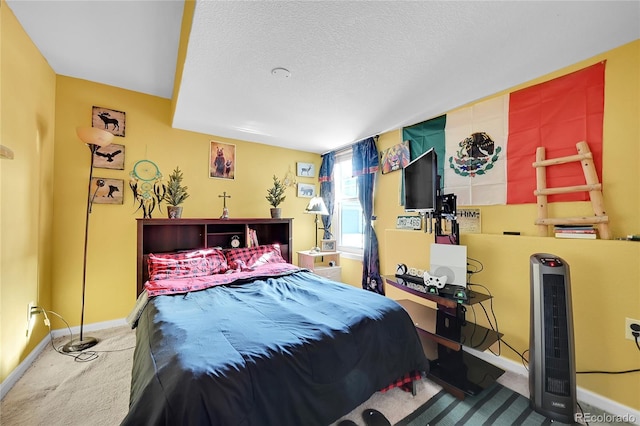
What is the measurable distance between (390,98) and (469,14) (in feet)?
3.28

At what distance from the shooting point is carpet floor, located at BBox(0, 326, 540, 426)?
1566mm

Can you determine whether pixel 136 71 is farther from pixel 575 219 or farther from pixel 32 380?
pixel 575 219

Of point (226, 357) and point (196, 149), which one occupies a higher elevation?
point (196, 149)

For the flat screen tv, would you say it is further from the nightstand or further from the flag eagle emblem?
the nightstand

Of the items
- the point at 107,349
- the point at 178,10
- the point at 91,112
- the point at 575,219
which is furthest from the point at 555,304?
the point at 91,112

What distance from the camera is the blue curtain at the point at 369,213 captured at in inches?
133

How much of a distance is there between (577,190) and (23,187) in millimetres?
4212

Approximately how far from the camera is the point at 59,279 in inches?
103

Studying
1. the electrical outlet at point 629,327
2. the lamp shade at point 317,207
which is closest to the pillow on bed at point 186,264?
the lamp shade at point 317,207

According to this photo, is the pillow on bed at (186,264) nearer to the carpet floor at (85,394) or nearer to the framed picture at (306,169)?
the carpet floor at (85,394)

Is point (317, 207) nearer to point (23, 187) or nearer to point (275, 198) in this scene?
point (275, 198)

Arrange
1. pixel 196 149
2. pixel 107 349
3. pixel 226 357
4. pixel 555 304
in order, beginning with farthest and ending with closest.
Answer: pixel 196 149
pixel 107 349
pixel 555 304
pixel 226 357

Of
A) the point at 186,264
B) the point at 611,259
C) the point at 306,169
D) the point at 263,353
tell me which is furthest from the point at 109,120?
the point at 611,259

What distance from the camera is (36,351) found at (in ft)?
7.29
